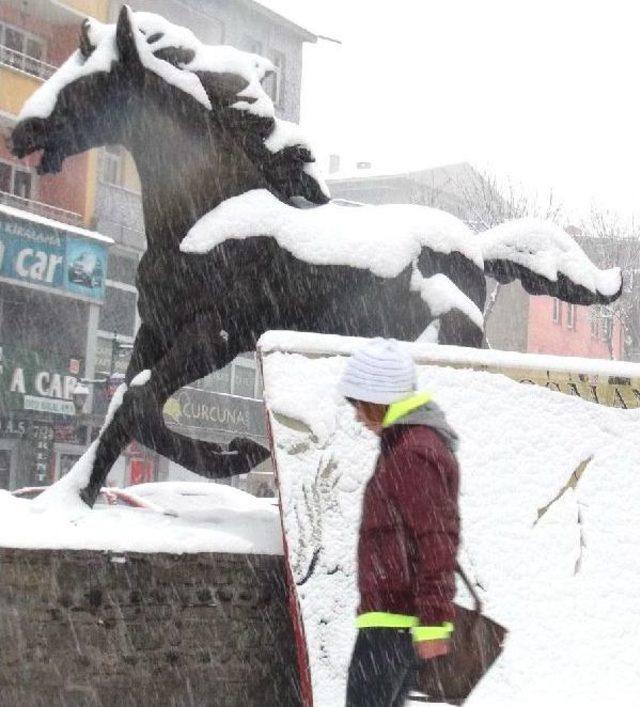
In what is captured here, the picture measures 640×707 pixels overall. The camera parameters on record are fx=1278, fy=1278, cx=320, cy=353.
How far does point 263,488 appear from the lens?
19359 mm

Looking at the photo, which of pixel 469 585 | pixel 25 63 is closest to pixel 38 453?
pixel 25 63

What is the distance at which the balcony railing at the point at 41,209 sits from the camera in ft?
66.8

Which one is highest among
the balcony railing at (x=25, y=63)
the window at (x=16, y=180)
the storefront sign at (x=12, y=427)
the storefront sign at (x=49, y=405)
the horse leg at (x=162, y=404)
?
the balcony railing at (x=25, y=63)

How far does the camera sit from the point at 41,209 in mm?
21312

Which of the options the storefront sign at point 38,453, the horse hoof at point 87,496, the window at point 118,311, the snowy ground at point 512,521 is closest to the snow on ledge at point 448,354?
the snowy ground at point 512,521

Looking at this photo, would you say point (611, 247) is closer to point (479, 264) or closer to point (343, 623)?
point (479, 264)

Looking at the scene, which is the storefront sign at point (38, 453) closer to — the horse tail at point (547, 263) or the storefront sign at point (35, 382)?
the storefront sign at point (35, 382)

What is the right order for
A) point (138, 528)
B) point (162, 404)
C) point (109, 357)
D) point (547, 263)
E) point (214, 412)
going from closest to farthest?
point (138, 528) → point (162, 404) → point (547, 263) → point (109, 357) → point (214, 412)

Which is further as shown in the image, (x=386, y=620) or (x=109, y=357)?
(x=109, y=357)

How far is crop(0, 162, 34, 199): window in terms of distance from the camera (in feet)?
67.6

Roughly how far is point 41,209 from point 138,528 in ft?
56.0

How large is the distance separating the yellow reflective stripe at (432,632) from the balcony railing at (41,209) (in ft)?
59.4

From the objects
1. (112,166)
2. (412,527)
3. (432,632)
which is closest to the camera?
(432,632)

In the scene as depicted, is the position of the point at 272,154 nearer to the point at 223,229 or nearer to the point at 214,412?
the point at 223,229
